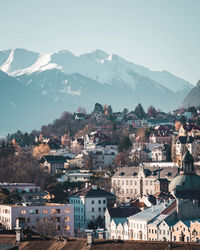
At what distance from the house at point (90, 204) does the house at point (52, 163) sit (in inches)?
1596

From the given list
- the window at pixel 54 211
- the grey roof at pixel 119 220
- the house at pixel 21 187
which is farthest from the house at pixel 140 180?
the grey roof at pixel 119 220

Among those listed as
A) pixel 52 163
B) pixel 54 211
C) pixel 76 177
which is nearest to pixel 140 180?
pixel 76 177

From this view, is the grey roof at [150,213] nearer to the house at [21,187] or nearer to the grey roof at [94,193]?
the grey roof at [94,193]

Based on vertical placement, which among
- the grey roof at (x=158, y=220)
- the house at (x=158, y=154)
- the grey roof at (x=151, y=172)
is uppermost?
the house at (x=158, y=154)

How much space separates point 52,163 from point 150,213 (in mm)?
70599

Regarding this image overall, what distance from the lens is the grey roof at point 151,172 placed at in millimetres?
142750

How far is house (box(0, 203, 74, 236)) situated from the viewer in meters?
115

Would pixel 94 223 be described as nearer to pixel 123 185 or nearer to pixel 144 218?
pixel 144 218

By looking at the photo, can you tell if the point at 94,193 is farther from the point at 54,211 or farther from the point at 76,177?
the point at 76,177

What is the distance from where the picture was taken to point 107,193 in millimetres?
132000

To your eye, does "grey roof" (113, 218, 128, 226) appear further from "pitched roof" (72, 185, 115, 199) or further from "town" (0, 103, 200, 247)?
"pitched roof" (72, 185, 115, 199)

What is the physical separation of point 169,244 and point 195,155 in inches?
Result: 3873

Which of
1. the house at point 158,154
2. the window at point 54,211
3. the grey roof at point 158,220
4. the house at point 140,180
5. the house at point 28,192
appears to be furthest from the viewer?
the house at point 158,154

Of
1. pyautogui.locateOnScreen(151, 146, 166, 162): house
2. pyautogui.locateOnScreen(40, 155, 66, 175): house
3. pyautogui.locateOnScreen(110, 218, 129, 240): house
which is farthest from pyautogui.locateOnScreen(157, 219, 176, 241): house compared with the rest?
pyautogui.locateOnScreen(151, 146, 166, 162): house
